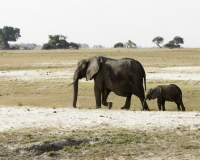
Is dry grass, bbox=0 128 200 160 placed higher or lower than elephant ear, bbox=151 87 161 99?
lower

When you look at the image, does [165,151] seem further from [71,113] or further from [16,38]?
[16,38]

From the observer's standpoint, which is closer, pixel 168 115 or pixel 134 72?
pixel 168 115

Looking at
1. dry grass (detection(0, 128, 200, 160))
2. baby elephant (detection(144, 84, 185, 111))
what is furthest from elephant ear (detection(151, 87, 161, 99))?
dry grass (detection(0, 128, 200, 160))

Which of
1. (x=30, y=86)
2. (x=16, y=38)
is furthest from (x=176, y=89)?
(x=16, y=38)

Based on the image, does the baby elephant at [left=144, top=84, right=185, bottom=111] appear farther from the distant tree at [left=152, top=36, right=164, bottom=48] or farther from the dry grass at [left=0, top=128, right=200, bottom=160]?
the distant tree at [left=152, top=36, right=164, bottom=48]

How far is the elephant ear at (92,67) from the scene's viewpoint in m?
17.1

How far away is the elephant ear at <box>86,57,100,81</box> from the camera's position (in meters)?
17.1

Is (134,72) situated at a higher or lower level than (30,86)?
higher

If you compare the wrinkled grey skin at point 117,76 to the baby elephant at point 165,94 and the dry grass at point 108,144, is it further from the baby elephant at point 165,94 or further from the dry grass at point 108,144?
the dry grass at point 108,144

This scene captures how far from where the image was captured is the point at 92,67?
1728 centimetres

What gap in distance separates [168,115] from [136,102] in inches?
283

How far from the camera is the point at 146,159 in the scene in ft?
33.6

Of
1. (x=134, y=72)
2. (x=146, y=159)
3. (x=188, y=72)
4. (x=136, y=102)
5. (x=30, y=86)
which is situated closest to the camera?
(x=146, y=159)

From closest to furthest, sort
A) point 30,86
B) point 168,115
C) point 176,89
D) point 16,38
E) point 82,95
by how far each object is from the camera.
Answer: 1. point 168,115
2. point 176,89
3. point 82,95
4. point 30,86
5. point 16,38
